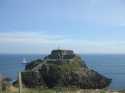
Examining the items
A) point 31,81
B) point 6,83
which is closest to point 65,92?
point 6,83

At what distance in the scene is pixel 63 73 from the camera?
6344 centimetres

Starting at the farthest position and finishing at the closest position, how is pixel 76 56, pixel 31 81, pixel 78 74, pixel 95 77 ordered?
pixel 76 56
pixel 95 77
pixel 78 74
pixel 31 81

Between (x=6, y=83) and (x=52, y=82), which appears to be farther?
(x=52, y=82)

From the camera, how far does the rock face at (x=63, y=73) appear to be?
5994 centimetres

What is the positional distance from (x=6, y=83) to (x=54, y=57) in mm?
49061

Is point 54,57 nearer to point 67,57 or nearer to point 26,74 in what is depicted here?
point 67,57

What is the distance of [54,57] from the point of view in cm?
6981

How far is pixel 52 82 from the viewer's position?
60375 mm

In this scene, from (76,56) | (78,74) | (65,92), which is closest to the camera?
(65,92)

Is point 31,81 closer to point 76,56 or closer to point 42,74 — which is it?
point 42,74

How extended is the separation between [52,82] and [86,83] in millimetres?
8056

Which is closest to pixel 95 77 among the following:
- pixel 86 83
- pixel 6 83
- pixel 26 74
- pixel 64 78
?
pixel 86 83

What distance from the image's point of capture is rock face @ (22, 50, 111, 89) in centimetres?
5994

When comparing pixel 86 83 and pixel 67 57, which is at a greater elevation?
pixel 67 57
